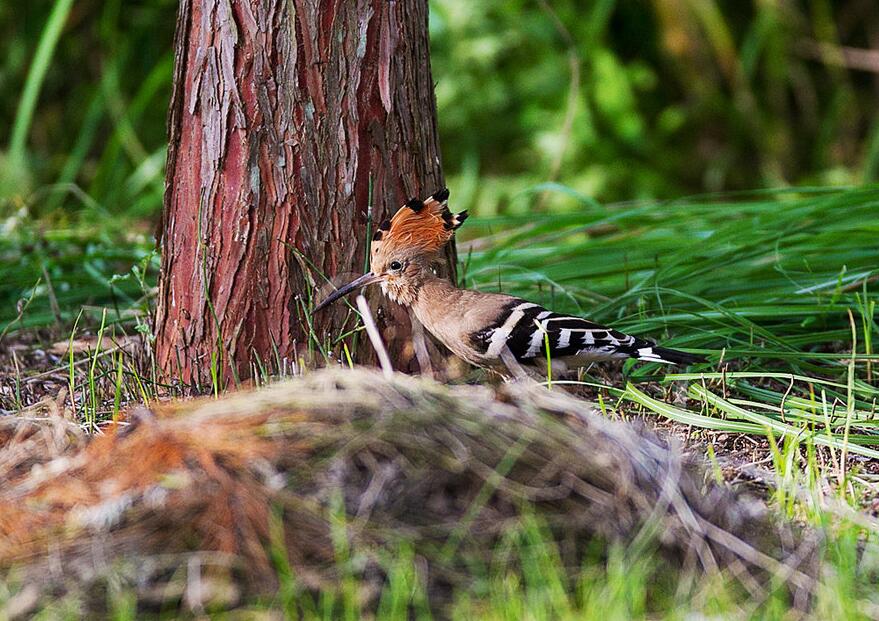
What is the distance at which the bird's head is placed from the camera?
313cm

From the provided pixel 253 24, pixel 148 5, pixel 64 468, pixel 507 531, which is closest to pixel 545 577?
pixel 507 531

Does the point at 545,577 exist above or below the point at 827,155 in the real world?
below

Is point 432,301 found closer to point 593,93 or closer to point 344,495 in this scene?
point 344,495

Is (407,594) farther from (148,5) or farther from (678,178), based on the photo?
(148,5)

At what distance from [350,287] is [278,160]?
39 centimetres

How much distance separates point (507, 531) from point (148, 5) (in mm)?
6380

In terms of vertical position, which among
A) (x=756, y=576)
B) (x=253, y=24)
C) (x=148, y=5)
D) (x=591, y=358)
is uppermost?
(x=148, y=5)

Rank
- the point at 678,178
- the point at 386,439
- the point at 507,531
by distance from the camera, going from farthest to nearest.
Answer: the point at 678,178, the point at 386,439, the point at 507,531

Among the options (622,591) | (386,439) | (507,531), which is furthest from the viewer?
(386,439)

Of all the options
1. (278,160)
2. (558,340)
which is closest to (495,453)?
(558,340)

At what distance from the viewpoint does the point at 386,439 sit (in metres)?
2.24

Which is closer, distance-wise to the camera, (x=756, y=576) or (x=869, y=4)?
(x=756, y=576)

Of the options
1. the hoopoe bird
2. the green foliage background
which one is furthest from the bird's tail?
the green foliage background

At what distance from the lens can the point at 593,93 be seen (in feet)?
23.7
